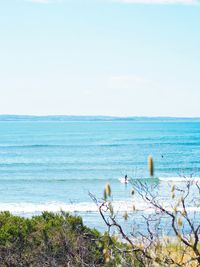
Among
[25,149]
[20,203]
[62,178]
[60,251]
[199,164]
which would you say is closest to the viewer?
[60,251]

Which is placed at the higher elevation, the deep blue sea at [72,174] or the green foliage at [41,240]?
the deep blue sea at [72,174]

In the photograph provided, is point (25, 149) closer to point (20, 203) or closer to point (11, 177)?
point (11, 177)

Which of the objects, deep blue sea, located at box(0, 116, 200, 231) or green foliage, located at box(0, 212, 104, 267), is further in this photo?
deep blue sea, located at box(0, 116, 200, 231)

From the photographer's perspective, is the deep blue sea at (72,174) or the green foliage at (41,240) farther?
the deep blue sea at (72,174)

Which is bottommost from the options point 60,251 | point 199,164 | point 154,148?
point 60,251

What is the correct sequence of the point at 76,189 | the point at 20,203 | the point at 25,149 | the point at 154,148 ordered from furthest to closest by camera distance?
the point at 154,148 → the point at 25,149 → the point at 76,189 → the point at 20,203

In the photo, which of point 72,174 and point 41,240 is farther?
point 72,174

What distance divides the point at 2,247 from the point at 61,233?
1.32m

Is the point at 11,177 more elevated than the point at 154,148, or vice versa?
the point at 154,148

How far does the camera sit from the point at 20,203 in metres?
39.2

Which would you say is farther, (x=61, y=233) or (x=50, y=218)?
(x=50, y=218)

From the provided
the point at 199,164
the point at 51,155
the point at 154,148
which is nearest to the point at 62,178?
the point at 199,164

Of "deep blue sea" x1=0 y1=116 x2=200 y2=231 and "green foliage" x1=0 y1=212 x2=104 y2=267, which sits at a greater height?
"deep blue sea" x1=0 y1=116 x2=200 y2=231

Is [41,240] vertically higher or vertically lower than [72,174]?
lower
